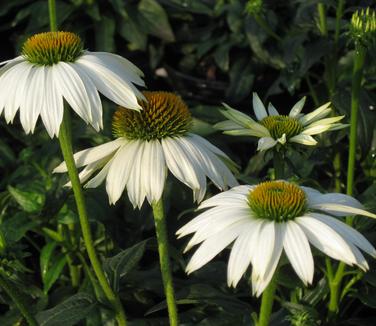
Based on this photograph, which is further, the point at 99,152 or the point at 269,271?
the point at 99,152

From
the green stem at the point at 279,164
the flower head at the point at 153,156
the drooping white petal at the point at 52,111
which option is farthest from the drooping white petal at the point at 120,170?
Result: the green stem at the point at 279,164

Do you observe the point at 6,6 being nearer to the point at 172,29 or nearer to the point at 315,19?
the point at 172,29

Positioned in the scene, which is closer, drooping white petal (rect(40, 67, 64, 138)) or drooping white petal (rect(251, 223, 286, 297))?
drooping white petal (rect(251, 223, 286, 297))

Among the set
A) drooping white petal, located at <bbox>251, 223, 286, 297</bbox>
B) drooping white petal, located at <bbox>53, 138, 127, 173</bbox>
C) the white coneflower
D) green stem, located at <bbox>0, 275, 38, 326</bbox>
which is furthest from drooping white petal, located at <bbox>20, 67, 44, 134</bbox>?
drooping white petal, located at <bbox>251, 223, 286, 297</bbox>

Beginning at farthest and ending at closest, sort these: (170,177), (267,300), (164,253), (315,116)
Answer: (170,177) < (315,116) < (164,253) < (267,300)

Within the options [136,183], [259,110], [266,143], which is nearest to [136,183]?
[136,183]

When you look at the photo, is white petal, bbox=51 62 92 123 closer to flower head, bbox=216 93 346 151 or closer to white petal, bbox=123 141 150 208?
white petal, bbox=123 141 150 208

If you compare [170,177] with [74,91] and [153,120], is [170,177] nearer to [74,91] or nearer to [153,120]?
[153,120]
